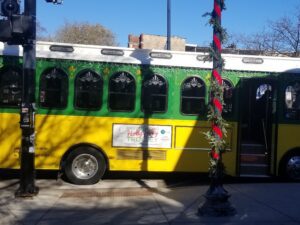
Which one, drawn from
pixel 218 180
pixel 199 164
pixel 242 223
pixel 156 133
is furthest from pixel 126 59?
Result: pixel 242 223

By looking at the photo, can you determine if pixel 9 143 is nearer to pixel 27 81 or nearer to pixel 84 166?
pixel 84 166

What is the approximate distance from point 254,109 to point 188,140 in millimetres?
1885

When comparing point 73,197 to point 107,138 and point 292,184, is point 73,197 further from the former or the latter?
point 292,184

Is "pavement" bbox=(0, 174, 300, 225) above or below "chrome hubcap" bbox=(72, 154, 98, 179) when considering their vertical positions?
below

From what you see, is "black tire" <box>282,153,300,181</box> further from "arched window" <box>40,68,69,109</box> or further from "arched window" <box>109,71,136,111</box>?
"arched window" <box>40,68,69,109</box>

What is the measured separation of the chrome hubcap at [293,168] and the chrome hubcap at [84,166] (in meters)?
4.52

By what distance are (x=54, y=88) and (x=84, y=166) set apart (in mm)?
1904

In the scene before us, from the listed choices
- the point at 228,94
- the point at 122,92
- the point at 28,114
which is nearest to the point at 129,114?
the point at 122,92

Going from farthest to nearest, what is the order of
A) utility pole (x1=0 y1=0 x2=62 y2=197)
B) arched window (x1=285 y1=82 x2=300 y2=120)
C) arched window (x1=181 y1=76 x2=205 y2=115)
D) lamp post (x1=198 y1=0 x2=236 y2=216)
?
arched window (x1=285 y1=82 x2=300 y2=120) < arched window (x1=181 y1=76 x2=205 y2=115) < utility pole (x1=0 y1=0 x2=62 y2=197) < lamp post (x1=198 y1=0 x2=236 y2=216)

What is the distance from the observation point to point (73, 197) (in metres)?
10.1

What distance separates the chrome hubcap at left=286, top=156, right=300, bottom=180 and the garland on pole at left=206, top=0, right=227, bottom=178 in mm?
4009

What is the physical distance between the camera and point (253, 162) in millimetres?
11953

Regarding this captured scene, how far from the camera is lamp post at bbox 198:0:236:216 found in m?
8.34

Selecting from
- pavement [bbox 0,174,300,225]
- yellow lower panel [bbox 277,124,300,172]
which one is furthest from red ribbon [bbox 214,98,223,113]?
yellow lower panel [bbox 277,124,300,172]
